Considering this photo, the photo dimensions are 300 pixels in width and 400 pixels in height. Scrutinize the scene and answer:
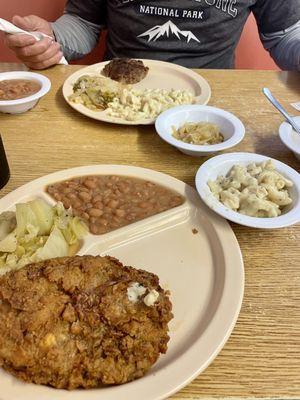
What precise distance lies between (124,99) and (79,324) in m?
1.15

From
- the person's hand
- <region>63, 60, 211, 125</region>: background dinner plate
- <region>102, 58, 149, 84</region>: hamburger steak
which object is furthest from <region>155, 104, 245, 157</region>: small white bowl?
the person's hand

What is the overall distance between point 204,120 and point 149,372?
42.5 inches

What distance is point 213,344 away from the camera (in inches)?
34.6

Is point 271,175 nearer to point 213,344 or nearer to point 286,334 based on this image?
point 286,334

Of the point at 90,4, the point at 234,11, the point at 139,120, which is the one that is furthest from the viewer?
the point at 90,4

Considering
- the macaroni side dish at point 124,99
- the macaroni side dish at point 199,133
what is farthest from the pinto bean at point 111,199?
the macaroni side dish at point 124,99

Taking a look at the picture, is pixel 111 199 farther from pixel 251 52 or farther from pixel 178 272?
pixel 251 52

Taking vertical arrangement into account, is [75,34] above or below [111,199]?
above

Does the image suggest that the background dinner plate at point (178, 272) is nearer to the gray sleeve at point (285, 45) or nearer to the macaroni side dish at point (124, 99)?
the macaroni side dish at point (124, 99)

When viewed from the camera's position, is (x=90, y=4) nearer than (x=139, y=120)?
No

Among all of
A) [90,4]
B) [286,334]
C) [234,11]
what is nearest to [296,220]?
[286,334]

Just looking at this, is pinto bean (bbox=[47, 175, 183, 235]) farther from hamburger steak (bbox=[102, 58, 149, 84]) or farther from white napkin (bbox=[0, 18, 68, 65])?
white napkin (bbox=[0, 18, 68, 65])

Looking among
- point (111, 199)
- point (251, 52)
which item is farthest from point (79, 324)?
point (251, 52)

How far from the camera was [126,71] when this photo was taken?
1968mm
